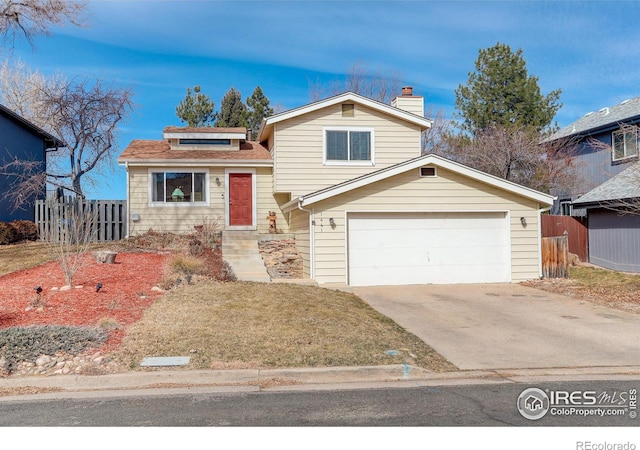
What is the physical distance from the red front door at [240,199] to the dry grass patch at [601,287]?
402 inches

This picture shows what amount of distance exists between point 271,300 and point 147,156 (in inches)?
444

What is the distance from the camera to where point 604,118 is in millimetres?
24547

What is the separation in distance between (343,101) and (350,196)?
5805 millimetres

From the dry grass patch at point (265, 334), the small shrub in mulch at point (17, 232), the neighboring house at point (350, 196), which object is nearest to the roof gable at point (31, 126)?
the small shrub in mulch at point (17, 232)

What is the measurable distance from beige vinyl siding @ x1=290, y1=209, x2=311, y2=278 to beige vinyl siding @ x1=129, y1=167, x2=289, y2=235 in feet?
8.83

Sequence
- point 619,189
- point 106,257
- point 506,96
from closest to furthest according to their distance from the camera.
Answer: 1. point 106,257
2. point 619,189
3. point 506,96

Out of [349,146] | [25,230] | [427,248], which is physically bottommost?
[427,248]

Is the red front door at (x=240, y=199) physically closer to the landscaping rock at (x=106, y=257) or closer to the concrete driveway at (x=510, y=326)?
the landscaping rock at (x=106, y=257)

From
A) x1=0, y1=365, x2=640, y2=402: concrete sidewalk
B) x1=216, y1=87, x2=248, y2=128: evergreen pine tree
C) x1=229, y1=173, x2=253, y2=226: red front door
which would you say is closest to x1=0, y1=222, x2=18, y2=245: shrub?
x1=229, y1=173, x2=253, y2=226: red front door

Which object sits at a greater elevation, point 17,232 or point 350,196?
point 350,196

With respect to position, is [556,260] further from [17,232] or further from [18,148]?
[18,148]

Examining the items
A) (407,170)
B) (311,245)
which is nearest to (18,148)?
(311,245)

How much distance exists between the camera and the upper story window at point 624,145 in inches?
853

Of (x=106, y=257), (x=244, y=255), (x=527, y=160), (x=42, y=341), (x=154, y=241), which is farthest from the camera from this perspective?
(x=527, y=160)
